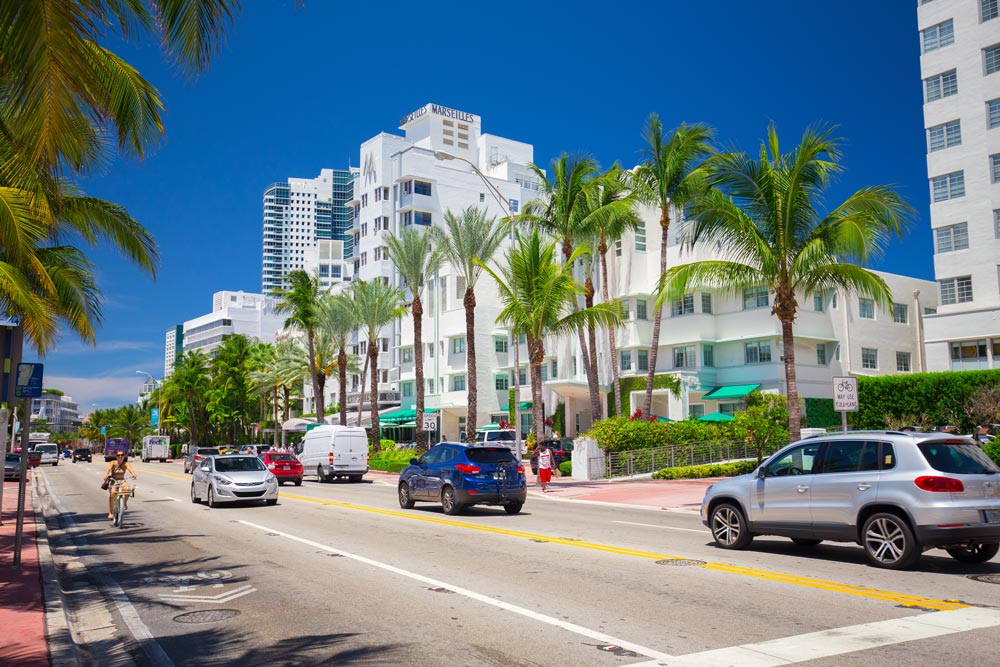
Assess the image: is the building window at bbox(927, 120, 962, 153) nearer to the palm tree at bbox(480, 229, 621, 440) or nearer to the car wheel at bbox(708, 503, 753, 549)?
the palm tree at bbox(480, 229, 621, 440)

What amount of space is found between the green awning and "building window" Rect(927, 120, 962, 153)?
58.1 ft

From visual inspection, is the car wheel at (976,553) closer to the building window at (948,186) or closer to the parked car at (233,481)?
the parked car at (233,481)

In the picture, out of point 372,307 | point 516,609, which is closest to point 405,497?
point 516,609

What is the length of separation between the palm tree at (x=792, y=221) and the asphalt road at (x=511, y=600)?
921 centimetres

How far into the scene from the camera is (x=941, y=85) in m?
46.7

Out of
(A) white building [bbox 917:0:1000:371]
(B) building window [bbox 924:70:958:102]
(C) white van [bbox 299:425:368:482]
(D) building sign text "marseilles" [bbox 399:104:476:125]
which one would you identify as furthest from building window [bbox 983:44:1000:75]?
(D) building sign text "marseilles" [bbox 399:104:476:125]

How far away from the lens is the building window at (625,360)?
47844mm

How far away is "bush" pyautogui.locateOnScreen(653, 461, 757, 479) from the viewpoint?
30.8m

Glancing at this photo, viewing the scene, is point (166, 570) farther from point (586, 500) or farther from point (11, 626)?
point (586, 500)

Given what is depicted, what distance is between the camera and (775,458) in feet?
39.0

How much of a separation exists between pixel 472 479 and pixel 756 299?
30032 mm

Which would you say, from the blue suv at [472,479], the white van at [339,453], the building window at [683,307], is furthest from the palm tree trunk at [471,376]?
the blue suv at [472,479]

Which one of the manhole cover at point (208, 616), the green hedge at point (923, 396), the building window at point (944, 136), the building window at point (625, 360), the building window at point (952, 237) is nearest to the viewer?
the manhole cover at point (208, 616)

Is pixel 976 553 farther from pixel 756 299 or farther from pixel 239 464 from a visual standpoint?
pixel 756 299
